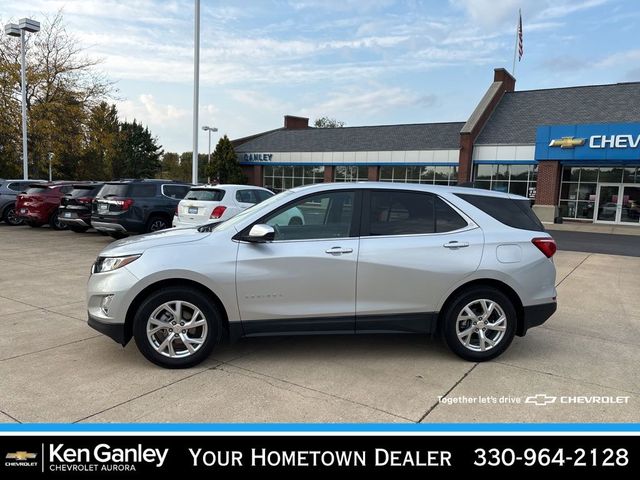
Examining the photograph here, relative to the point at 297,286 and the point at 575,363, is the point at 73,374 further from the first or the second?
the point at 575,363

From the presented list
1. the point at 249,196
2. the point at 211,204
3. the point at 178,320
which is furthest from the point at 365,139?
the point at 178,320

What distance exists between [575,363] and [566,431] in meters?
1.53

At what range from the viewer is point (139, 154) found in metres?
79.2

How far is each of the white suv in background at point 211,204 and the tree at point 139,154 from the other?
223 ft

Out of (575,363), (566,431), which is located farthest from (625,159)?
(566,431)

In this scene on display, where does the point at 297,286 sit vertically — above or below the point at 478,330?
above

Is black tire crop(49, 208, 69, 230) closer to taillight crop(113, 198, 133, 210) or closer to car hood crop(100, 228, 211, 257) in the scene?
taillight crop(113, 198, 133, 210)

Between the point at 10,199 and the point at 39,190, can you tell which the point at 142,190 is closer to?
the point at 39,190

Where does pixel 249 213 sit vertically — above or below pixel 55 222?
above

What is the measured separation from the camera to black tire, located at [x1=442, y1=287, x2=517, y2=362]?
14.6 ft

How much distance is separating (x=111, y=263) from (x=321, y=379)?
2057mm

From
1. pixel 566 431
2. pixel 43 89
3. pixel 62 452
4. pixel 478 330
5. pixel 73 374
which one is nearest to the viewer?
pixel 62 452

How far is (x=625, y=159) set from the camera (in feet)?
77.6

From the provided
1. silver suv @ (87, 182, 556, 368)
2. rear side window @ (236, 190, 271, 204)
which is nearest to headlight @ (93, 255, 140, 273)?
silver suv @ (87, 182, 556, 368)
